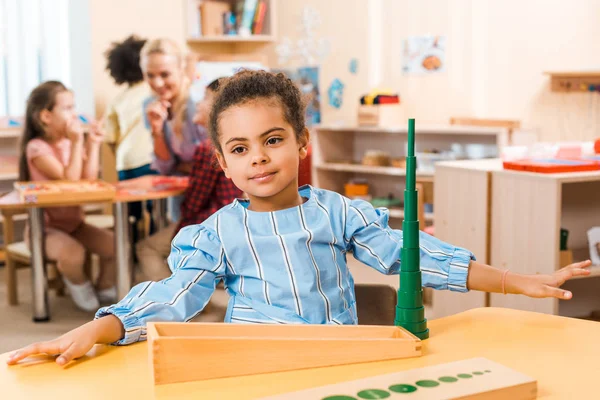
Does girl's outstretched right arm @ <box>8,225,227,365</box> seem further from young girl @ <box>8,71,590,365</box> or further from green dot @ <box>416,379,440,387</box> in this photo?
green dot @ <box>416,379,440,387</box>

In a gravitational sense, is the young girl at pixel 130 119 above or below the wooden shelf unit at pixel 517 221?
above

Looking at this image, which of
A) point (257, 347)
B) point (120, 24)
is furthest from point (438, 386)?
point (120, 24)

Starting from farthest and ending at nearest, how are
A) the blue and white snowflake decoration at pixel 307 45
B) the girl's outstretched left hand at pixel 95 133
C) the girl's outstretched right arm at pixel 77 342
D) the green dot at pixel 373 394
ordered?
the blue and white snowflake decoration at pixel 307 45 → the girl's outstretched left hand at pixel 95 133 → the girl's outstretched right arm at pixel 77 342 → the green dot at pixel 373 394

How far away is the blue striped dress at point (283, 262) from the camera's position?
1.43 metres

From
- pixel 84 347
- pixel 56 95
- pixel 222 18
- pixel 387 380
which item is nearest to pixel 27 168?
pixel 56 95

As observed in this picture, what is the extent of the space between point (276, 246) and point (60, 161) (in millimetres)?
3104

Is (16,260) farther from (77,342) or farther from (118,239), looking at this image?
(77,342)

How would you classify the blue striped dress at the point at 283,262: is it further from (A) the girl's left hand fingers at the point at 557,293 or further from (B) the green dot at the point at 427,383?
(B) the green dot at the point at 427,383

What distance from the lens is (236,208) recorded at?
1.50 m

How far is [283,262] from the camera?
4.74 feet

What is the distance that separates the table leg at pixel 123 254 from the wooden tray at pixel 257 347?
9.65 ft

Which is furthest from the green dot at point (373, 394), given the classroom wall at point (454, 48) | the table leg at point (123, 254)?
the classroom wall at point (454, 48)

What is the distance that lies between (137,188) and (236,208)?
266cm

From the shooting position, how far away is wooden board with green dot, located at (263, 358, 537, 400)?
101 cm
